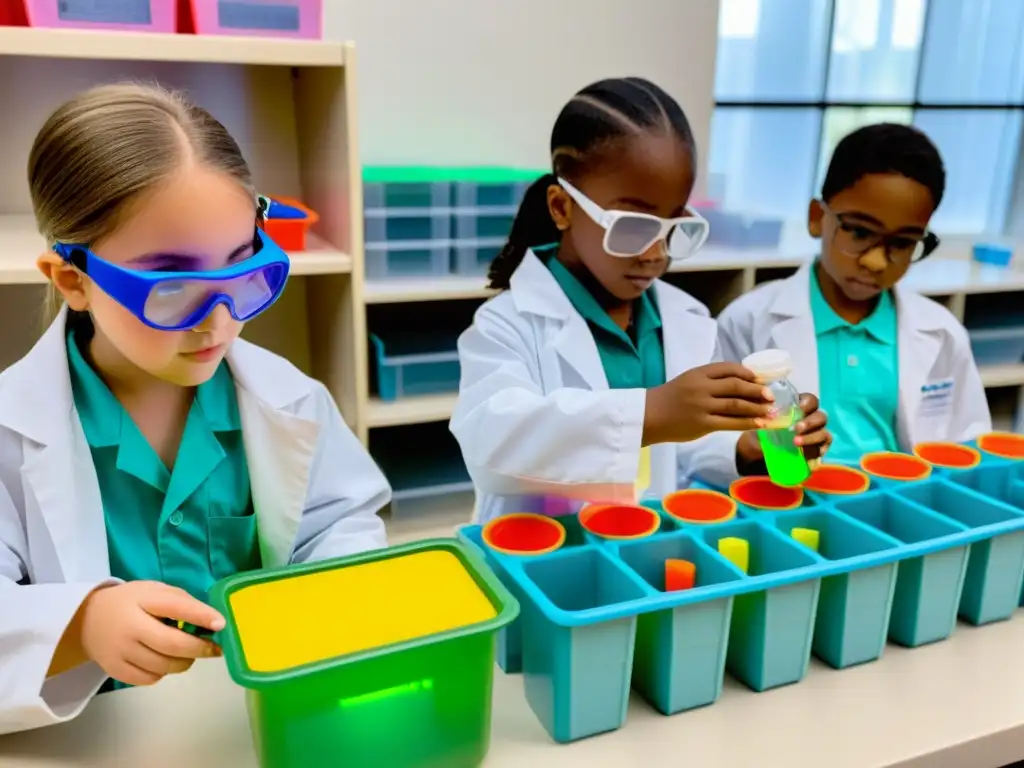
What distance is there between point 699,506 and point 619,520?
3.8 inches

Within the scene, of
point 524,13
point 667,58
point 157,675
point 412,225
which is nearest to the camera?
point 157,675

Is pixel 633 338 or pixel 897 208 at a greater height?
pixel 897 208

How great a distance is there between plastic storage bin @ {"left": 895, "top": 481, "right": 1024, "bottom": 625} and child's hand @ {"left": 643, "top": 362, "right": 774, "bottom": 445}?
0.78ft

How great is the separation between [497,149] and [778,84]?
1.10 meters

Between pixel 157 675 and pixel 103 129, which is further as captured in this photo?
pixel 103 129

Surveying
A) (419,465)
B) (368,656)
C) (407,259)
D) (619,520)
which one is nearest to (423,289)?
(407,259)

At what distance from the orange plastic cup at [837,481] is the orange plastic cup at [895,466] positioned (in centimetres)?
3

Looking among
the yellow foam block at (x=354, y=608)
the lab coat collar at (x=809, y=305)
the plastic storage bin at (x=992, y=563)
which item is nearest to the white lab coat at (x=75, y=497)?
the yellow foam block at (x=354, y=608)

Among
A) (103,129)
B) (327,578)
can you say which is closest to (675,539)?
(327,578)

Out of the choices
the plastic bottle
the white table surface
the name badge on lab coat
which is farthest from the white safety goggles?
the name badge on lab coat

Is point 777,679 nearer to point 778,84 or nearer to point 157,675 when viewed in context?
point 157,675

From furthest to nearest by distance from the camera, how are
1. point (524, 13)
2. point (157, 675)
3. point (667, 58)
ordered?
point (667, 58)
point (524, 13)
point (157, 675)

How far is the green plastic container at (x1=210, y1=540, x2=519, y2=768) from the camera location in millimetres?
588

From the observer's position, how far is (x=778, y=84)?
284 centimetres
